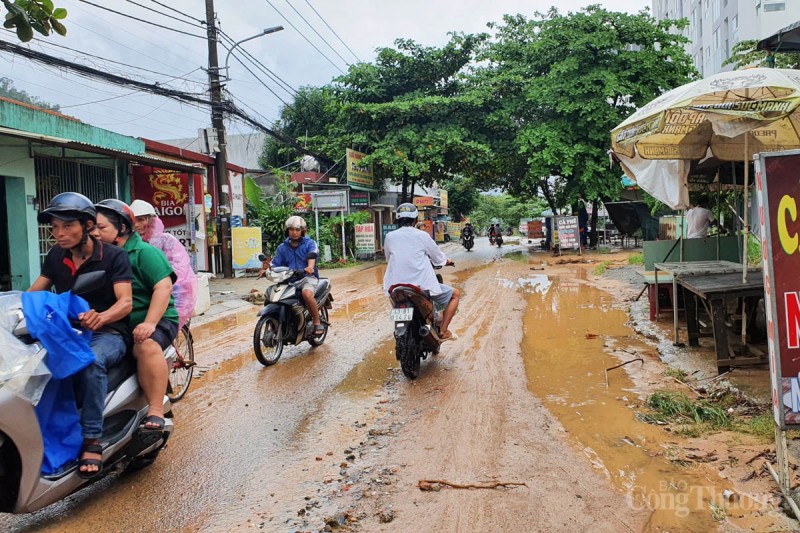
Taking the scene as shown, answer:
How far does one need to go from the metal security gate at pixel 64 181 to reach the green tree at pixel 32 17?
8133 mm

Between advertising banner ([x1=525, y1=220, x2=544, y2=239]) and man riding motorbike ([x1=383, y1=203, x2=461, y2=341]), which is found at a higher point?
advertising banner ([x1=525, y1=220, x2=544, y2=239])

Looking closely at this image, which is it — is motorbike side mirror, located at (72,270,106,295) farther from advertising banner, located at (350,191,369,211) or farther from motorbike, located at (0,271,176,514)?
advertising banner, located at (350,191,369,211)

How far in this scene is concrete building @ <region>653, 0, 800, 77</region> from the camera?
94.8 feet

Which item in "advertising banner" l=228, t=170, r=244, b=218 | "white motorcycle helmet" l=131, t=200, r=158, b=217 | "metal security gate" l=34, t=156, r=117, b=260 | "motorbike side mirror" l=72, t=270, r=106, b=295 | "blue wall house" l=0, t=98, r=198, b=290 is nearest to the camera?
"motorbike side mirror" l=72, t=270, r=106, b=295

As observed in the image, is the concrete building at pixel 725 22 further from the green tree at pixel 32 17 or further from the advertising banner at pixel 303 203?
the green tree at pixel 32 17

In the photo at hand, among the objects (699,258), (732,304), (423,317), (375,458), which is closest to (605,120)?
(699,258)

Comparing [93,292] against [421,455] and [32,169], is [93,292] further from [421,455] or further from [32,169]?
[32,169]

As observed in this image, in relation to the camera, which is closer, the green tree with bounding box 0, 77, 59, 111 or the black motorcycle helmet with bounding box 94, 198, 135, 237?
the black motorcycle helmet with bounding box 94, 198, 135, 237

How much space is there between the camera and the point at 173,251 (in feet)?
16.9

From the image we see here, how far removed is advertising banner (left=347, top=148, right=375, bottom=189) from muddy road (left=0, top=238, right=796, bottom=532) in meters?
17.9

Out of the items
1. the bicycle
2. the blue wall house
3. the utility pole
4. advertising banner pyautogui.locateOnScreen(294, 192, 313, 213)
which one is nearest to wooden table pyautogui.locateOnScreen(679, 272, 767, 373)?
the bicycle

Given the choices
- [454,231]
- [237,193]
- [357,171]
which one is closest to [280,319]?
[237,193]

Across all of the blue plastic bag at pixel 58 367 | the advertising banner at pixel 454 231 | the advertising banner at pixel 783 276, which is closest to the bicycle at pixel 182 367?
the blue plastic bag at pixel 58 367

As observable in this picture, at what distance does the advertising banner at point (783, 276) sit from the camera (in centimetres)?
319
